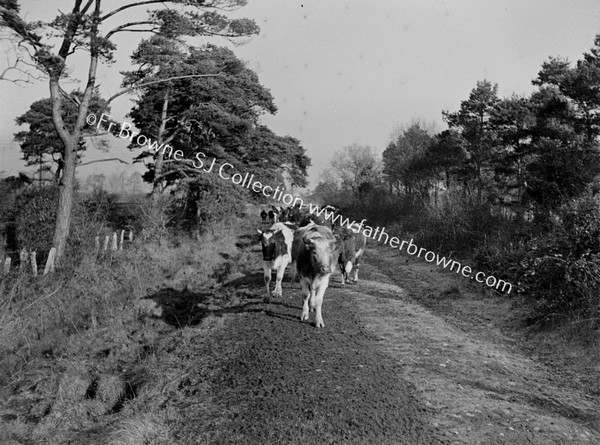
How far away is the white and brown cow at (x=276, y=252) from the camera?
10.5 metres

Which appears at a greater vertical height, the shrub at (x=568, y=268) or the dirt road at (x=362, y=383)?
the shrub at (x=568, y=268)

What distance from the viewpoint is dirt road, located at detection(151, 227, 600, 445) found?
16.0 feet

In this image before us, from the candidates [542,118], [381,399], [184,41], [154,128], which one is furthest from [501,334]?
[154,128]

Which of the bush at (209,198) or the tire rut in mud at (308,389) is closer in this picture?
the tire rut in mud at (308,389)

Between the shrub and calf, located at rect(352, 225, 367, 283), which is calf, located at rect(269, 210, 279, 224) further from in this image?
the shrub

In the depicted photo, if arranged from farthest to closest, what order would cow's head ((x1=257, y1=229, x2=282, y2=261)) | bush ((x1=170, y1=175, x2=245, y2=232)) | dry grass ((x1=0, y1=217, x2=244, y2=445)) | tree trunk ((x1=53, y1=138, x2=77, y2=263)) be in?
bush ((x1=170, y1=175, x2=245, y2=232)) → tree trunk ((x1=53, y1=138, x2=77, y2=263)) → cow's head ((x1=257, y1=229, x2=282, y2=261)) → dry grass ((x1=0, y1=217, x2=244, y2=445))

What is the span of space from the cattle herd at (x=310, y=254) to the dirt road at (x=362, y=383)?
1.98ft

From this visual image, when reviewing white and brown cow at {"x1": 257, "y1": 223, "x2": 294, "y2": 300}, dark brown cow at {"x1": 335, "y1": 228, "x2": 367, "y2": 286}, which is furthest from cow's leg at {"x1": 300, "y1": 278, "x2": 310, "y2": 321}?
dark brown cow at {"x1": 335, "y1": 228, "x2": 367, "y2": 286}

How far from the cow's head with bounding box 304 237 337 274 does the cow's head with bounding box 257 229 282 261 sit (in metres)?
2.29

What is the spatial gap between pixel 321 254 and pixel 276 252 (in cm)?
275

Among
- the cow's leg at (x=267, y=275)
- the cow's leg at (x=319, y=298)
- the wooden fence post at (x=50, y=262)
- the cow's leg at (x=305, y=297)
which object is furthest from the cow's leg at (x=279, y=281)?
the wooden fence post at (x=50, y=262)

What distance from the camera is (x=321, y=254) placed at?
26.7 ft

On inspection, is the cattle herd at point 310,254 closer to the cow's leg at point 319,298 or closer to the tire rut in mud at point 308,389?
the cow's leg at point 319,298

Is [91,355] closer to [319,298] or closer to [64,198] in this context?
[319,298]
